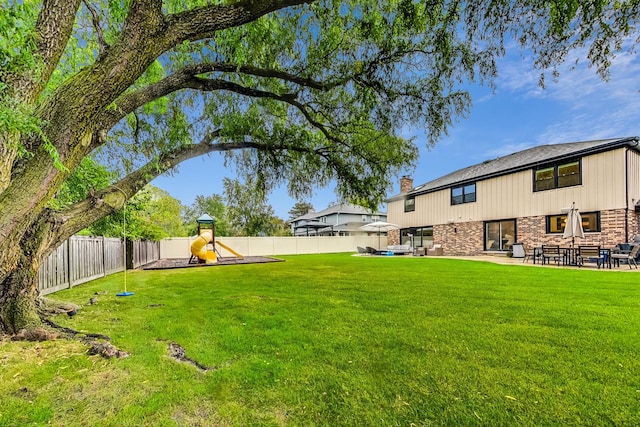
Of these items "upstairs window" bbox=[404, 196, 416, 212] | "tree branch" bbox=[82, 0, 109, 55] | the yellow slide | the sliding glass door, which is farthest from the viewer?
"upstairs window" bbox=[404, 196, 416, 212]

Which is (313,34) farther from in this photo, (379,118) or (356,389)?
(356,389)

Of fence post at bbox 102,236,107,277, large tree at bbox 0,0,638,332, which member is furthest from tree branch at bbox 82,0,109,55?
fence post at bbox 102,236,107,277

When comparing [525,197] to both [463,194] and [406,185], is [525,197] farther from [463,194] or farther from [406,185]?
[406,185]

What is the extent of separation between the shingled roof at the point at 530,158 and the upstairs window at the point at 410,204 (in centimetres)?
91

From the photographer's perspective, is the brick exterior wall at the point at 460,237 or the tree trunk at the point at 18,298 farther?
the brick exterior wall at the point at 460,237

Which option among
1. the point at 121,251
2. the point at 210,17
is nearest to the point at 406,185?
the point at 121,251

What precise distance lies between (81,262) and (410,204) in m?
20.0

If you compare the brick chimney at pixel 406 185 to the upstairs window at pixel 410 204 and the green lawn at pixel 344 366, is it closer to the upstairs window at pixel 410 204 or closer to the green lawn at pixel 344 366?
the upstairs window at pixel 410 204

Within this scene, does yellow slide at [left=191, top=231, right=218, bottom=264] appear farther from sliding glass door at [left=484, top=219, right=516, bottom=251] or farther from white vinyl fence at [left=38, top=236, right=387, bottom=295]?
sliding glass door at [left=484, top=219, right=516, bottom=251]

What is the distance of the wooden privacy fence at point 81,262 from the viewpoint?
6.57 meters

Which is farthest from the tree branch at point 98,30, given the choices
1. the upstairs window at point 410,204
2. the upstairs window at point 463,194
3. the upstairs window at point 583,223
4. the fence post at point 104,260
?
the upstairs window at point 410,204

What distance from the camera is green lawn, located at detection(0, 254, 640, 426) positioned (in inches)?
87.1

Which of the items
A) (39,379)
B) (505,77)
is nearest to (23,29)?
(39,379)

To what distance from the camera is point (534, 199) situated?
14633mm
